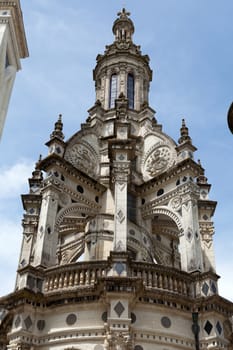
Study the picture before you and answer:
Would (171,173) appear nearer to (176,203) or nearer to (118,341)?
(176,203)

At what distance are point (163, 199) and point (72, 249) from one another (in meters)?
6.53

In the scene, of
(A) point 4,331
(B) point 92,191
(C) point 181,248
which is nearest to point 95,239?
(B) point 92,191

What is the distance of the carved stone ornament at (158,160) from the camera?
27812 mm

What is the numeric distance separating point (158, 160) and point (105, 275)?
33.9ft

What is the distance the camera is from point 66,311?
63.7 ft

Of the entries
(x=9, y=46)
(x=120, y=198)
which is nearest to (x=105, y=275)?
(x=120, y=198)

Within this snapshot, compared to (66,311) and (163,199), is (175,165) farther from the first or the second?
(66,311)

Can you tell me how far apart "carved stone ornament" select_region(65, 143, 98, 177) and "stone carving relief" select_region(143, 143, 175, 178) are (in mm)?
3104

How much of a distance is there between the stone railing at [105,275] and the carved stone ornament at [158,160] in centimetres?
853

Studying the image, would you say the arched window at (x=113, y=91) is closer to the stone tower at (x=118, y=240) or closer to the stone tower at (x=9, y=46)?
the stone tower at (x=118, y=240)

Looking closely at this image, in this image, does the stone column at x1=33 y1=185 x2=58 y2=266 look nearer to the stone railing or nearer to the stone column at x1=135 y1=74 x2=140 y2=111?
the stone railing

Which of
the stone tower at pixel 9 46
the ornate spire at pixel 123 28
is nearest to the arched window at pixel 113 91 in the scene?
the ornate spire at pixel 123 28

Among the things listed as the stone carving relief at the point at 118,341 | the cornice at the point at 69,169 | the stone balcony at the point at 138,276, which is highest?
the cornice at the point at 69,169

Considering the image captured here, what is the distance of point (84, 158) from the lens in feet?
92.9
